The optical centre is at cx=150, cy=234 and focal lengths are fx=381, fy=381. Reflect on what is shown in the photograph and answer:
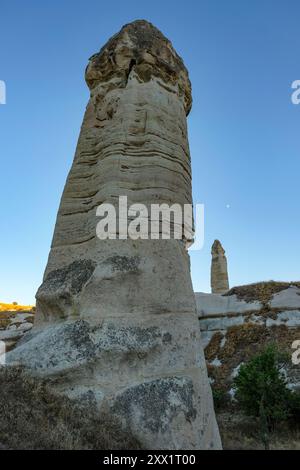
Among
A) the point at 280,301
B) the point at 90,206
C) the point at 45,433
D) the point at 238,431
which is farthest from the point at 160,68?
the point at 280,301

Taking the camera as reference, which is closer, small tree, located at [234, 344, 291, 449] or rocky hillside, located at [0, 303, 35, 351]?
small tree, located at [234, 344, 291, 449]

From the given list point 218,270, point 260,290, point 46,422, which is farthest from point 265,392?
point 218,270

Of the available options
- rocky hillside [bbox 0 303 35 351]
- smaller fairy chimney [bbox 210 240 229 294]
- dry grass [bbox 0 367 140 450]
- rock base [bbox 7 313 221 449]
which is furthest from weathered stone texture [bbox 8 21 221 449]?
smaller fairy chimney [bbox 210 240 229 294]

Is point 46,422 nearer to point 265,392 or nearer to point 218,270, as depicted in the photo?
point 265,392

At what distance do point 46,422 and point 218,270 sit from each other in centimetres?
3122

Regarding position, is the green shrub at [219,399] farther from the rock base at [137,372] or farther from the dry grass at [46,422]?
the dry grass at [46,422]

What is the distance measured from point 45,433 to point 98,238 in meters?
3.57

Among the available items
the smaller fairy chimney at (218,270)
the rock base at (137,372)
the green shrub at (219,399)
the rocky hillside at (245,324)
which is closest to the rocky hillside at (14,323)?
the rocky hillside at (245,324)

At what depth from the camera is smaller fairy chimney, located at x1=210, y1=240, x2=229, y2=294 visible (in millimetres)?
34125

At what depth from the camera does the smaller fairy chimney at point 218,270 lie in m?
34.1

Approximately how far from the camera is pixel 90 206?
26.5 feet

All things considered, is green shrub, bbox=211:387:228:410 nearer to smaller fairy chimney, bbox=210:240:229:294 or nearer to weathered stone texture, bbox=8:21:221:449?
weathered stone texture, bbox=8:21:221:449

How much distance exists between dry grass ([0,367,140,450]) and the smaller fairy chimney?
2902 centimetres

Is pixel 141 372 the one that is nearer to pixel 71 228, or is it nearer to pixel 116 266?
pixel 116 266
